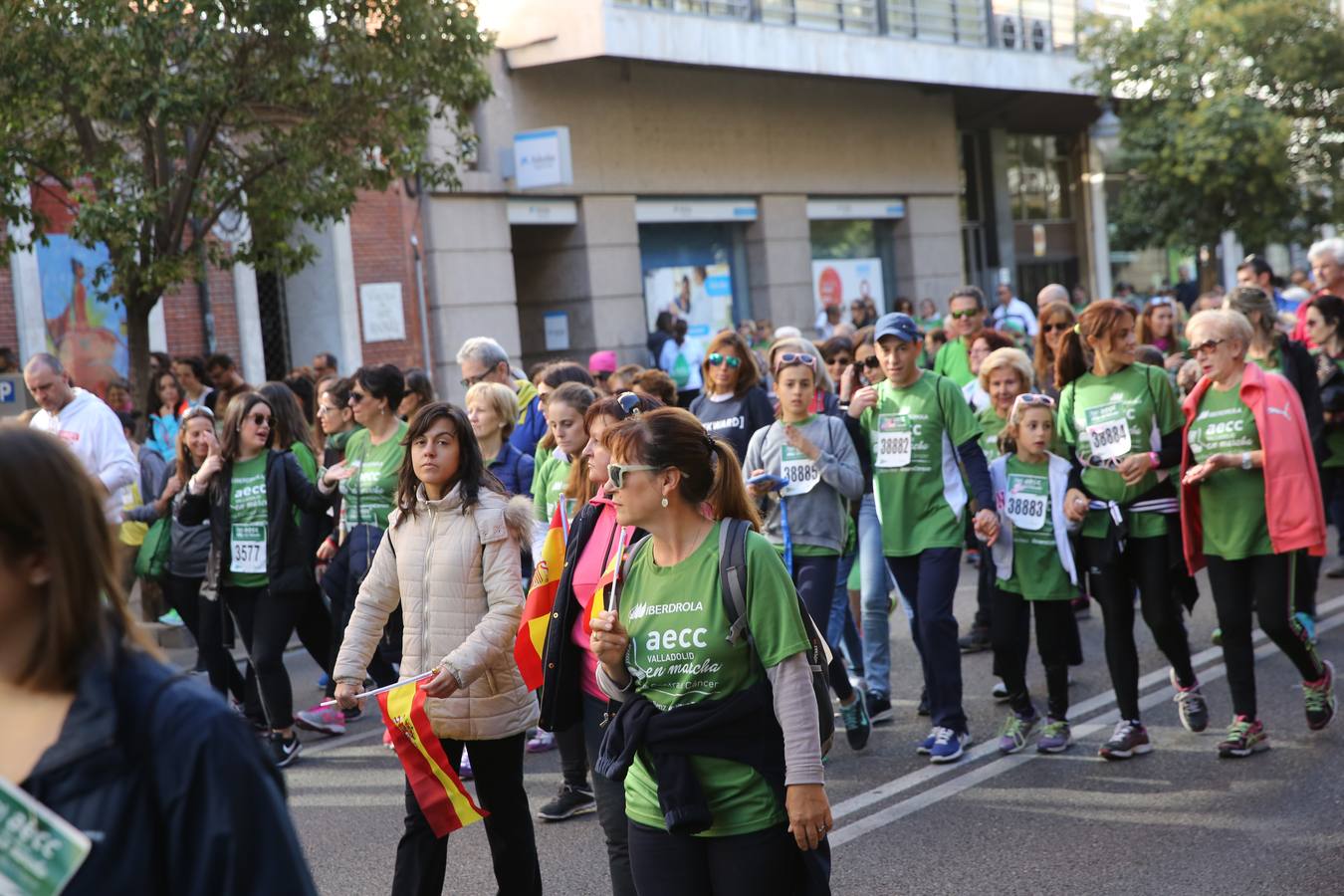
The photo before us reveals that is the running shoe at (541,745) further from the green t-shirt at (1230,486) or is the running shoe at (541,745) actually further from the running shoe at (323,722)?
the green t-shirt at (1230,486)

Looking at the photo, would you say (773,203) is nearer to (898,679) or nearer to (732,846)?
(898,679)

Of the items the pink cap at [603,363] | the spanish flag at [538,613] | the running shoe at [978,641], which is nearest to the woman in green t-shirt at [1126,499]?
the running shoe at [978,641]

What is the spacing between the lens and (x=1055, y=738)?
735cm

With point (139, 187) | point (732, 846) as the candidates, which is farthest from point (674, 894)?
point (139, 187)

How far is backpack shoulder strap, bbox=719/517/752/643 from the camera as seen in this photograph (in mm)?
3916

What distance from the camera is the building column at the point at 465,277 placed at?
21.7 metres

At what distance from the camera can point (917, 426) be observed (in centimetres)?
758

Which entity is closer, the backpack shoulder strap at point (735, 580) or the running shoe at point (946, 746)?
the backpack shoulder strap at point (735, 580)

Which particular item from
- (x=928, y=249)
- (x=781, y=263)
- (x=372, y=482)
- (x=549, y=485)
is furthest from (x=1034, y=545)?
(x=928, y=249)

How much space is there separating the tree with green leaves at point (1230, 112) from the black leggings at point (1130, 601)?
24.0 m

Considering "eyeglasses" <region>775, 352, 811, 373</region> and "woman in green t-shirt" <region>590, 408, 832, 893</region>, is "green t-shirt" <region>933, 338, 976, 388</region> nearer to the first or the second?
"eyeglasses" <region>775, 352, 811, 373</region>

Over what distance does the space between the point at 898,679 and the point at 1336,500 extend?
3.89 metres

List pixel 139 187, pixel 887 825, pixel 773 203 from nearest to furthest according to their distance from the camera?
pixel 887 825 → pixel 139 187 → pixel 773 203

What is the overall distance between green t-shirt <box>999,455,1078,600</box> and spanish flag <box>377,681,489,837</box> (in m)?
3.20
